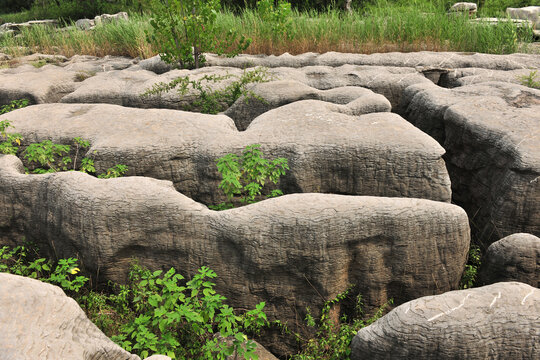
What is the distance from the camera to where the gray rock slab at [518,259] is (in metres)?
3.10

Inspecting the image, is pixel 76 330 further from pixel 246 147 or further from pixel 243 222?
pixel 246 147

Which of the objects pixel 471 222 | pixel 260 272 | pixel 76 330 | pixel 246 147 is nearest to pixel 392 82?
pixel 471 222

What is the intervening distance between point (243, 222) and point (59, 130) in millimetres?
2607

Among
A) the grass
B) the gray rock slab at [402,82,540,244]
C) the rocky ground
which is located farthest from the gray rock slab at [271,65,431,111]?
the grass

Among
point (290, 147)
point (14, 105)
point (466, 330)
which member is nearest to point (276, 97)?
point (290, 147)

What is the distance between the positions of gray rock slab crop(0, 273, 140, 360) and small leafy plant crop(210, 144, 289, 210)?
5.19ft

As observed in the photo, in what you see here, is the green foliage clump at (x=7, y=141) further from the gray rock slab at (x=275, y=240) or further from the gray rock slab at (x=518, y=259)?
the gray rock slab at (x=518, y=259)

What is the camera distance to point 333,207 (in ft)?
10.0

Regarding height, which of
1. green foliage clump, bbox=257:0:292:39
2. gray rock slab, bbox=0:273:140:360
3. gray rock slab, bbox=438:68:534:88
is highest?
green foliage clump, bbox=257:0:292:39

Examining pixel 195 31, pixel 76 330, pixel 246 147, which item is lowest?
pixel 76 330

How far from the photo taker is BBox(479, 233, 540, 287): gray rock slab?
10.2ft

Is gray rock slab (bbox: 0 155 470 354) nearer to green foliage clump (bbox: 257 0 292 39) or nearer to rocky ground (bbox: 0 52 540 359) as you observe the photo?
rocky ground (bbox: 0 52 540 359)

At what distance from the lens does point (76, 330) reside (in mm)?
2336

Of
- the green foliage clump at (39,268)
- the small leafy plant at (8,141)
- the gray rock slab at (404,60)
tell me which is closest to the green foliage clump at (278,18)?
the gray rock slab at (404,60)
